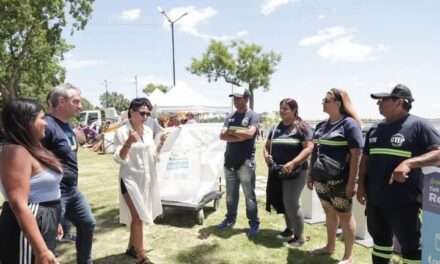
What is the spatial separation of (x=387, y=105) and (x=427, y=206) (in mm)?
849

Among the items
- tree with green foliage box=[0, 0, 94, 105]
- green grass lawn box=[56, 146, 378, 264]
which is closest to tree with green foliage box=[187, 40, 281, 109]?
tree with green foliage box=[0, 0, 94, 105]

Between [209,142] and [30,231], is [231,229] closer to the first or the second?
[209,142]

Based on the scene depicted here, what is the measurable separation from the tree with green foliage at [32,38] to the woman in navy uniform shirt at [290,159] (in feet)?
64.3

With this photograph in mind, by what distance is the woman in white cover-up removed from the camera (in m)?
4.06

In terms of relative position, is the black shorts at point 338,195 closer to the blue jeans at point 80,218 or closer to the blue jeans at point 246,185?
the blue jeans at point 246,185

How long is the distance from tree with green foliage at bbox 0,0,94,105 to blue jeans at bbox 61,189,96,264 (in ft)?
64.3

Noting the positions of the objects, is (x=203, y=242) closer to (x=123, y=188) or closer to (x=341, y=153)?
(x=123, y=188)

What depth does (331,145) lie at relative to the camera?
392 cm

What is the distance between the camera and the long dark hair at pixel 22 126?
2.20 metres

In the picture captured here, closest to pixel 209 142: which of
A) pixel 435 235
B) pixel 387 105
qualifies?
pixel 387 105

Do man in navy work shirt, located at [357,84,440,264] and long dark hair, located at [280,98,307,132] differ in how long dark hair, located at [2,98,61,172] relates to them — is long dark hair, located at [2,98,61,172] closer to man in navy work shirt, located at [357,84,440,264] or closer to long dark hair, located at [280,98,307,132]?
man in navy work shirt, located at [357,84,440,264]

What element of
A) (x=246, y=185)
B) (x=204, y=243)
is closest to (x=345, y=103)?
(x=246, y=185)

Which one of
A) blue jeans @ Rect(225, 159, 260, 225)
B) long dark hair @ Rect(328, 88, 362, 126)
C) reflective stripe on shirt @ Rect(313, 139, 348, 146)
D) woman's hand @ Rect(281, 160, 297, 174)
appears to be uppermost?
long dark hair @ Rect(328, 88, 362, 126)

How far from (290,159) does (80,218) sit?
8.02 ft
